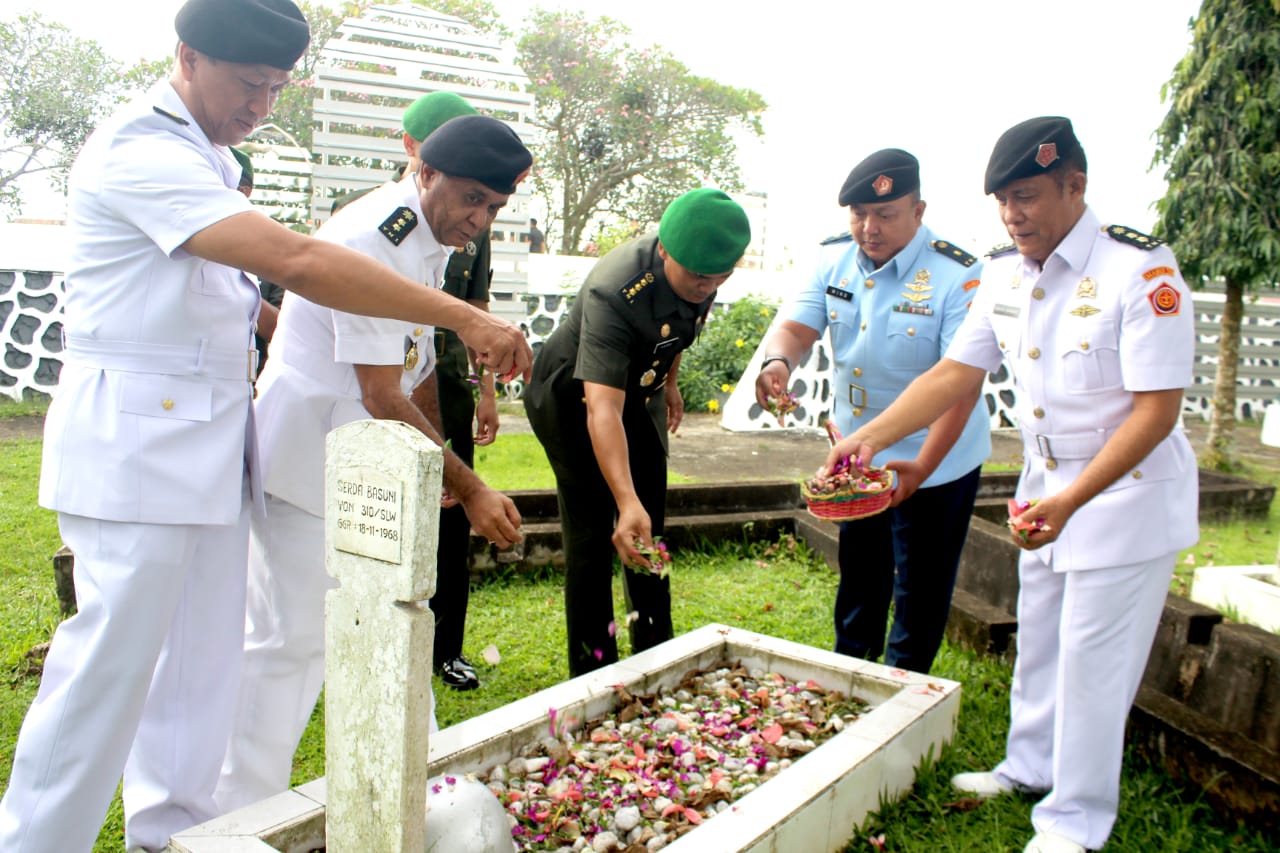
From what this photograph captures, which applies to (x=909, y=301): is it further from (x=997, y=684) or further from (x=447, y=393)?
(x=447, y=393)

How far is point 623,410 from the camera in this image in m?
3.46

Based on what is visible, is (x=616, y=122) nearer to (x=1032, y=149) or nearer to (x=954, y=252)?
(x=954, y=252)

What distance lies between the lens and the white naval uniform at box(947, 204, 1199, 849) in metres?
2.49

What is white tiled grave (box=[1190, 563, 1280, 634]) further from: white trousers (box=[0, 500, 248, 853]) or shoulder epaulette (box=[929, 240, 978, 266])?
white trousers (box=[0, 500, 248, 853])

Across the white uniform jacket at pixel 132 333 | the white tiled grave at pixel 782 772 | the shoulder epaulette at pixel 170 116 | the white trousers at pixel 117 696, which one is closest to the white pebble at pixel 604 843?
the white tiled grave at pixel 782 772

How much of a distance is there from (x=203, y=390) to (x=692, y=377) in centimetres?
868

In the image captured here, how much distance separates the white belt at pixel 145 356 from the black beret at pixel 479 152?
750 mm

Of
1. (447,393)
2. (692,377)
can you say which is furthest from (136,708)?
(692,377)

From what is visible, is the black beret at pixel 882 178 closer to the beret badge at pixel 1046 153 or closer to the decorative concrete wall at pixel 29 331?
the beret badge at pixel 1046 153

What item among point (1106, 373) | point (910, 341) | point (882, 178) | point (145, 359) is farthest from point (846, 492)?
point (145, 359)

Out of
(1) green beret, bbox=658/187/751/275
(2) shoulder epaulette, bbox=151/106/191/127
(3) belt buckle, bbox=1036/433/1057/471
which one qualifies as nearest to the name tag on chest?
(1) green beret, bbox=658/187/751/275

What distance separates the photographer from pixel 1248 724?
3121 mm

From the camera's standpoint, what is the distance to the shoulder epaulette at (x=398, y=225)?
252 cm

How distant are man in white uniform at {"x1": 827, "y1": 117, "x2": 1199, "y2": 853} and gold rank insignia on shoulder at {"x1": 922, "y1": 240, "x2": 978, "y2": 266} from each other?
0.72 m
